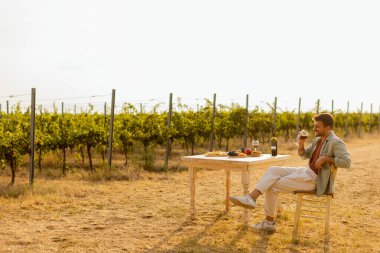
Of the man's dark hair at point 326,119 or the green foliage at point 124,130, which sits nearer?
the man's dark hair at point 326,119

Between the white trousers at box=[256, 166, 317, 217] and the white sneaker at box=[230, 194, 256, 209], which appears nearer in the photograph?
the white sneaker at box=[230, 194, 256, 209]

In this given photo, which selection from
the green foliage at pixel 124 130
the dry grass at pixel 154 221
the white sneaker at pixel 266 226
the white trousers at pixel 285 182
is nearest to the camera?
the dry grass at pixel 154 221

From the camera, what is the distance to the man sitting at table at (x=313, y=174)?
4.38 meters

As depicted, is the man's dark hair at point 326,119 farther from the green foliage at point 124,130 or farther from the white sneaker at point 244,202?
the green foliage at point 124,130

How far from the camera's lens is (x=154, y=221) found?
528cm

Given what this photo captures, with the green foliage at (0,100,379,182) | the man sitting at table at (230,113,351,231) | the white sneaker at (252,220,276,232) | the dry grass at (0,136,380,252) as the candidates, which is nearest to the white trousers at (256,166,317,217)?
the man sitting at table at (230,113,351,231)

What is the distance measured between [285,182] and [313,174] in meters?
0.30

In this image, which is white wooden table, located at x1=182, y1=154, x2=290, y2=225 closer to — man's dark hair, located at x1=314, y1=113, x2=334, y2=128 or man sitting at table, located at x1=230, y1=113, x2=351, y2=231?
man sitting at table, located at x1=230, y1=113, x2=351, y2=231

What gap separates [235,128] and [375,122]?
15.6 m

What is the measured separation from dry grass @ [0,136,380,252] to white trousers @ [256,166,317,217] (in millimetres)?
465

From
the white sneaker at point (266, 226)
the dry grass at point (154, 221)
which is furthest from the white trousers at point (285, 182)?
the dry grass at point (154, 221)

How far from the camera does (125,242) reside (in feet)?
14.6

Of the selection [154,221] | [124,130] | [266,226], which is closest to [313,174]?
[266,226]

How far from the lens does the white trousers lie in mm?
4531
